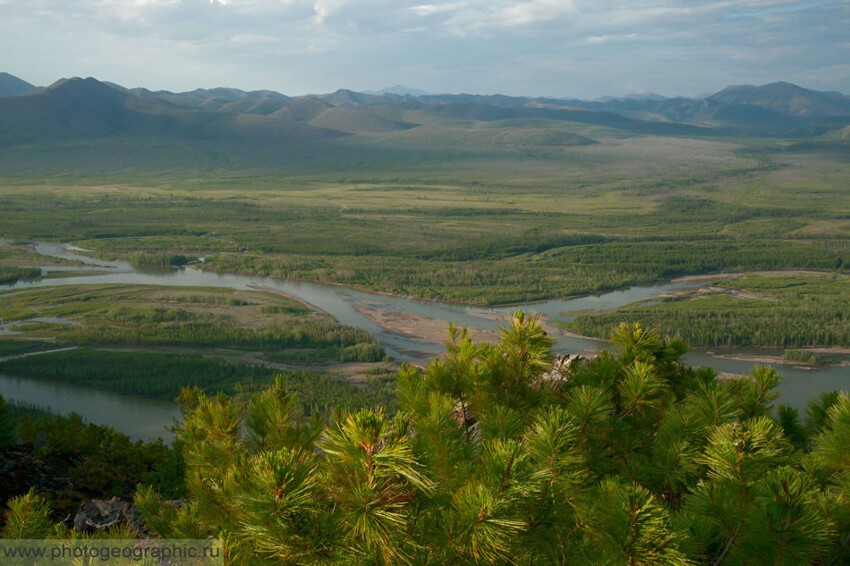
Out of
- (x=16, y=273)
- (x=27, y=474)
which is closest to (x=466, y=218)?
(x=16, y=273)

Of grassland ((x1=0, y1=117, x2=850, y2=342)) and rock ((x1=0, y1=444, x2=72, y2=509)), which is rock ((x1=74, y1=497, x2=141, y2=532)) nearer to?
rock ((x1=0, y1=444, x2=72, y2=509))

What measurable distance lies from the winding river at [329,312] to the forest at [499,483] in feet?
20.6

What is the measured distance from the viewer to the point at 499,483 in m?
2.72

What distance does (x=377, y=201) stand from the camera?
250 ft

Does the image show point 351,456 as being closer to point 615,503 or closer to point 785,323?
point 615,503

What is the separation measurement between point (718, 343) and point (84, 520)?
88.7ft

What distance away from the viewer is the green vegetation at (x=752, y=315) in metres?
29.2

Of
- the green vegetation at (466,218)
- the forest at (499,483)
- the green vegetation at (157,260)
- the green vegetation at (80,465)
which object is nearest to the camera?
the forest at (499,483)

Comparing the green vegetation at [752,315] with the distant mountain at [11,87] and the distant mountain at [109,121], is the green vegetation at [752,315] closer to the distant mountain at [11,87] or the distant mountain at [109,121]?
the distant mountain at [109,121]

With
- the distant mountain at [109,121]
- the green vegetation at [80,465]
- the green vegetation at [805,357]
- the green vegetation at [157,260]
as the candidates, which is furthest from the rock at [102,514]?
the distant mountain at [109,121]

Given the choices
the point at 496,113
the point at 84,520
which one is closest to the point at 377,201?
the point at 84,520

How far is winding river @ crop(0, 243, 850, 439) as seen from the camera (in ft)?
71.2

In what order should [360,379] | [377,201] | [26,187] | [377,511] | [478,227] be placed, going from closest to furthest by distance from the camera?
[377,511]
[360,379]
[478,227]
[377,201]
[26,187]

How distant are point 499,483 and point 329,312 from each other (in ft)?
103
